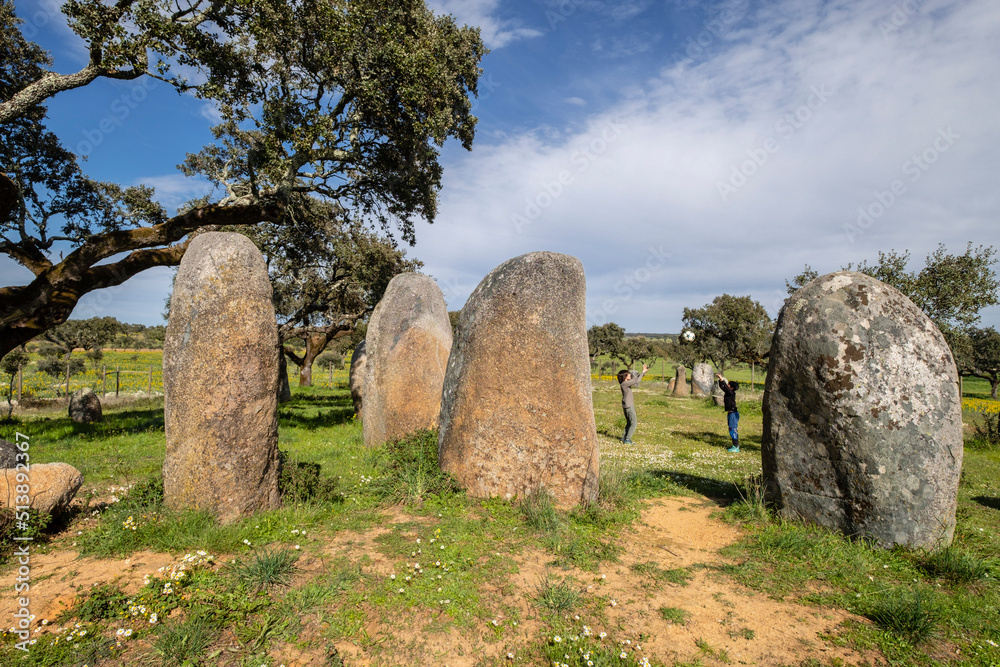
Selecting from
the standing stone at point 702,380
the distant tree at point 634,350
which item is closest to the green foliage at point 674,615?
the standing stone at point 702,380

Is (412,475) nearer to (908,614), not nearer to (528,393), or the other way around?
(528,393)

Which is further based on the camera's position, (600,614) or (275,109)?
(275,109)

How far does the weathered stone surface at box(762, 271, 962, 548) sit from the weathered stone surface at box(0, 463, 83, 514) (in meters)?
8.43

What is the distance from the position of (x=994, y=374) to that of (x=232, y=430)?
54129 millimetres

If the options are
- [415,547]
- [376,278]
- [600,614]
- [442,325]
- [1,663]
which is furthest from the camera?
[376,278]

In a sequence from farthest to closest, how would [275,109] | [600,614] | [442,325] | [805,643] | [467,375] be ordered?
[275,109] → [442,325] → [467,375] → [600,614] → [805,643]

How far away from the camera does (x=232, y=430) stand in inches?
209

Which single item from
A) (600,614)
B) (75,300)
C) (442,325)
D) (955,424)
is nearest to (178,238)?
(75,300)

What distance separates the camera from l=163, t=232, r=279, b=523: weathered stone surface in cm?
524

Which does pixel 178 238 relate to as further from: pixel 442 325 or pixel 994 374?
pixel 994 374

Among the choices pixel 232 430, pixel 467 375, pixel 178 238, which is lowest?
pixel 232 430

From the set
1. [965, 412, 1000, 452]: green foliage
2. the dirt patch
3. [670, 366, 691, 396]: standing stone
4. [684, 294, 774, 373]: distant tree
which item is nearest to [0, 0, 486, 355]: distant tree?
the dirt patch

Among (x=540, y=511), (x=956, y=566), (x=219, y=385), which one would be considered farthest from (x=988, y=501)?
(x=219, y=385)

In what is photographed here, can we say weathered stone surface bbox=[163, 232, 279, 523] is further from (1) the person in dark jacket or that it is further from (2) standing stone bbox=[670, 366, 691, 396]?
(2) standing stone bbox=[670, 366, 691, 396]
